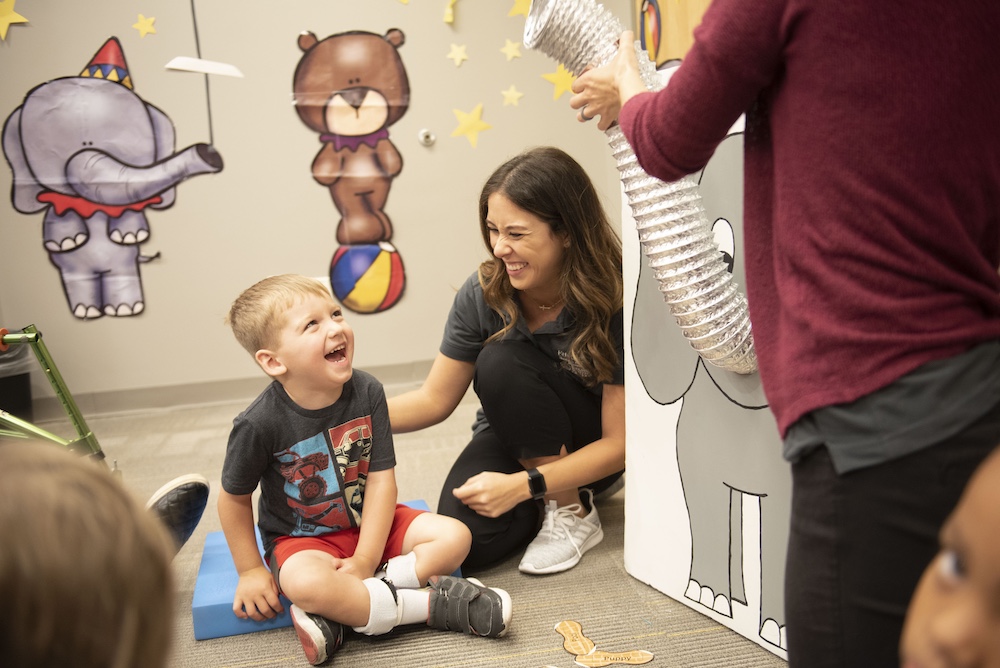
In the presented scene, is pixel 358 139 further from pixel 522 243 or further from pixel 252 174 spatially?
pixel 522 243

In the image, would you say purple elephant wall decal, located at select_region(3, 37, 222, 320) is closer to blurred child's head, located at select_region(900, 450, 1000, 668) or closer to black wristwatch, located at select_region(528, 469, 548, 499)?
black wristwatch, located at select_region(528, 469, 548, 499)

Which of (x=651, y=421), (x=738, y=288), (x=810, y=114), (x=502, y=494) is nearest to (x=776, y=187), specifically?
(x=810, y=114)

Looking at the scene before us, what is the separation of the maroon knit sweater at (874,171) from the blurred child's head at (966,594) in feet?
0.54

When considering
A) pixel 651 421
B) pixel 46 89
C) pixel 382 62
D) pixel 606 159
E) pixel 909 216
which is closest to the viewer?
pixel 909 216

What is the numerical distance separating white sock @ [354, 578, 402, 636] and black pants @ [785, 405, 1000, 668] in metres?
0.74

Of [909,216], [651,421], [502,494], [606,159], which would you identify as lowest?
[502,494]

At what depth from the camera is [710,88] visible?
0.71m

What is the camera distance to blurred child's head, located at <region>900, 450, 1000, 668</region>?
1.53 feet

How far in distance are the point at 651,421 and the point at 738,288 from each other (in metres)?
0.37

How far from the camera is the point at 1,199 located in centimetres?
280

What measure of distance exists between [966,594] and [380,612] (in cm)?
98

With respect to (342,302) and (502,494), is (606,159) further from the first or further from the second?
(502,494)

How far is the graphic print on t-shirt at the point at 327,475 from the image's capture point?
135 cm

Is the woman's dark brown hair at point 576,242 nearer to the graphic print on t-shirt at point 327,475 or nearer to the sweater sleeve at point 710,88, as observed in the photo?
the graphic print on t-shirt at point 327,475
